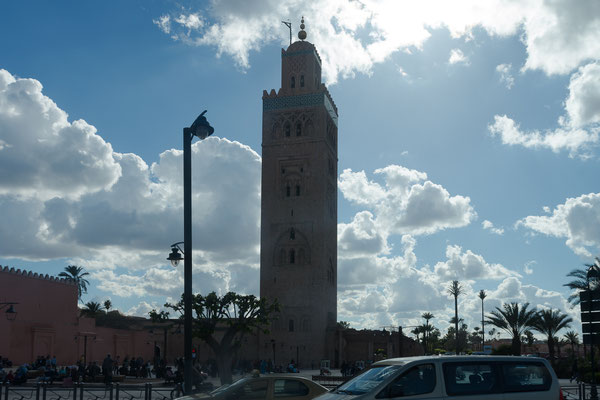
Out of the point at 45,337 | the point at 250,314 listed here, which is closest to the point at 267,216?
the point at 45,337

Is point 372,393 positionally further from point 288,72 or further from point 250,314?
point 288,72

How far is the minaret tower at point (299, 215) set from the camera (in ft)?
185

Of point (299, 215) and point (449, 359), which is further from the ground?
point (299, 215)

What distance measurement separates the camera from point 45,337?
39.4 m

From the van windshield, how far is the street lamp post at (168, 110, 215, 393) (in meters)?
3.13

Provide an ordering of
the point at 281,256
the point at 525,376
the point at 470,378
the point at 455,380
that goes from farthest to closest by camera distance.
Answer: the point at 281,256, the point at 525,376, the point at 470,378, the point at 455,380

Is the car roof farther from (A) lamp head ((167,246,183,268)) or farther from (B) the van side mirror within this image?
(A) lamp head ((167,246,183,268))

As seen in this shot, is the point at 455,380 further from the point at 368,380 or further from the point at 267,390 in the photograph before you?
the point at 267,390

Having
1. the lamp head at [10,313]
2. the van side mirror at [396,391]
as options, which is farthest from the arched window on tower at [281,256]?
the van side mirror at [396,391]

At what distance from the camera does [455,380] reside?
884cm

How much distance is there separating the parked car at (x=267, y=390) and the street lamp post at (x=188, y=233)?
71 centimetres

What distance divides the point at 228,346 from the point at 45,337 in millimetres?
16959

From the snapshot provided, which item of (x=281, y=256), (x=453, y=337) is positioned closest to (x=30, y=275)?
(x=281, y=256)

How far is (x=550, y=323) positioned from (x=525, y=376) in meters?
37.9
